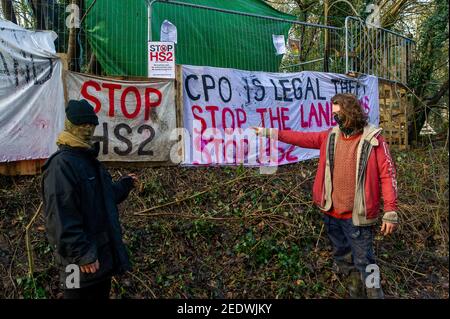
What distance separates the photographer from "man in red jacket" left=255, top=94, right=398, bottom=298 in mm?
3824

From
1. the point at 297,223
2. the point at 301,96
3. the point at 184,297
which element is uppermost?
the point at 301,96

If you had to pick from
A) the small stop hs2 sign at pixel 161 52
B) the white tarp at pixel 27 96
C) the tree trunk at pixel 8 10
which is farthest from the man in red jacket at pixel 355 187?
the tree trunk at pixel 8 10

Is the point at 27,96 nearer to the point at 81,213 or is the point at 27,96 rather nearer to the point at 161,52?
the point at 161,52

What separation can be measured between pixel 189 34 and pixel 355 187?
5.57 m

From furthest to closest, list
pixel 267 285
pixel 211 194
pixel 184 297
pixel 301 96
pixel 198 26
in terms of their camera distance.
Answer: pixel 198 26
pixel 301 96
pixel 211 194
pixel 267 285
pixel 184 297

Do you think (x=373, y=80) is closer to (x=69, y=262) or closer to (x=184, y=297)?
(x=184, y=297)

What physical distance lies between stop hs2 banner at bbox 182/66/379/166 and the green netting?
1.32 meters

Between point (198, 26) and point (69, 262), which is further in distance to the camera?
point (198, 26)

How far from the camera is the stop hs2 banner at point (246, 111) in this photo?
6.88 m

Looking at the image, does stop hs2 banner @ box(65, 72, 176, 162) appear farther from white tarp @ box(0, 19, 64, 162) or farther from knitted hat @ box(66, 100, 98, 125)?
knitted hat @ box(66, 100, 98, 125)

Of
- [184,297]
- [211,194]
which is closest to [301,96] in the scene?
[211,194]

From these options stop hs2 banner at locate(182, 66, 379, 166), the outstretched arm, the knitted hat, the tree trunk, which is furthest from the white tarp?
the outstretched arm
